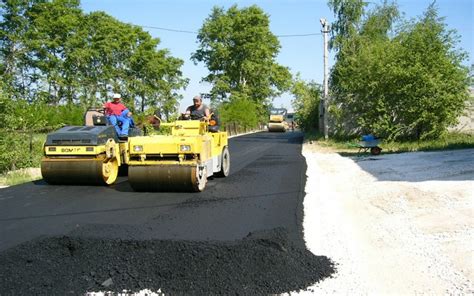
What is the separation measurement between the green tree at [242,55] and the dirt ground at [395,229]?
43.7m

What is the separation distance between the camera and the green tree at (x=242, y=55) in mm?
53875

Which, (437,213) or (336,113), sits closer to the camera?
(437,213)

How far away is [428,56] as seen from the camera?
19.3 m

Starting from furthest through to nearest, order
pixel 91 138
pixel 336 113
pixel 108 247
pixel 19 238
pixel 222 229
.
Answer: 1. pixel 336 113
2. pixel 91 138
3. pixel 222 229
4. pixel 19 238
5. pixel 108 247

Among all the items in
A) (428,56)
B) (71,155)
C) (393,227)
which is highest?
(428,56)

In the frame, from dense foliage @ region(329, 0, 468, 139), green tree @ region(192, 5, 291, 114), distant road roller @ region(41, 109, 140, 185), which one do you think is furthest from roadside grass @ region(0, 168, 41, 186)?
green tree @ region(192, 5, 291, 114)

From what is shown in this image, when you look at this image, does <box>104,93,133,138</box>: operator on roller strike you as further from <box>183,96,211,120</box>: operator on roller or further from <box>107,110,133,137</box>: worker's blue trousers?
<box>183,96,211,120</box>: operator on roller

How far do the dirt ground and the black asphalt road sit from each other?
1.05 feet

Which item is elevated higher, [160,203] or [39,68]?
[39,68]

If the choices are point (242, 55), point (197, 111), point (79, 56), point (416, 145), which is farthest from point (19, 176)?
point (242, 55)

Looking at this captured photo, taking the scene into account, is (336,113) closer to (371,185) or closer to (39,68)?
(371,185)

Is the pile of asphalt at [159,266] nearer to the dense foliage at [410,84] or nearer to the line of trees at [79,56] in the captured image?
the dense foliage at [410,84]

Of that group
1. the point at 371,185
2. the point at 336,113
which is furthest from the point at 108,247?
the point at 336,113

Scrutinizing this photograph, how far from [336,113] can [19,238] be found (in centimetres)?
1936
